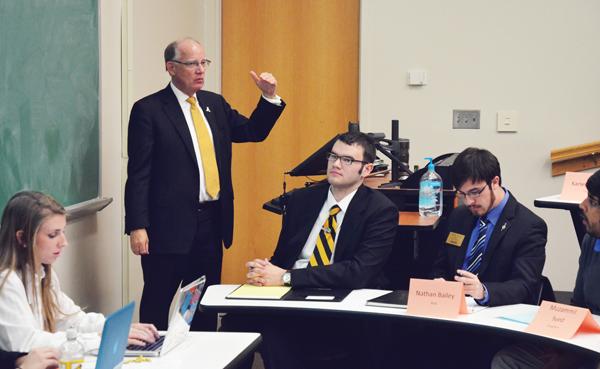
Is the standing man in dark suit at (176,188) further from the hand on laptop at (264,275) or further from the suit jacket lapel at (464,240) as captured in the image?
the suit jacket lapel at (464,240)

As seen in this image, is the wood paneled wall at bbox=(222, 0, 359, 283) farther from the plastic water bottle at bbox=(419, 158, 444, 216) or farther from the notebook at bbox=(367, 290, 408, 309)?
the notebook at bbox=(367, 290, 408, 309)

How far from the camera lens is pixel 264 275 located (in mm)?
3574

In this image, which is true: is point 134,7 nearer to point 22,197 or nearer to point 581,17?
point 22,197

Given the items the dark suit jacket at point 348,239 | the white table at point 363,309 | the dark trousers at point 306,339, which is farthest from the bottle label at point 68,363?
the dark suit jacket at point 348,239

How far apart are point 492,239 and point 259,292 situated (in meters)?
0.93

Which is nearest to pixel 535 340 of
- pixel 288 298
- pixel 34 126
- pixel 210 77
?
pixel 288 298

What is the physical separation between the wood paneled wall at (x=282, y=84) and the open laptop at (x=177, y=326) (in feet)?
12.2

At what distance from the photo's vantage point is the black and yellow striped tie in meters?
3.78

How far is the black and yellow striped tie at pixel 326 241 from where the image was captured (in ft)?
12.4

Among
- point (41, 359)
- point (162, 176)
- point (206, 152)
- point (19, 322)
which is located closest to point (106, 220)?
point (162, 176)

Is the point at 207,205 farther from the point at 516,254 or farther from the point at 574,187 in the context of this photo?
the point at 574,187

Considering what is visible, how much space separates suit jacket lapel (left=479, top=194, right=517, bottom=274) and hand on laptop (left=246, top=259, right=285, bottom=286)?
798 millimetres

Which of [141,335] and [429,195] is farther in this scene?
[429,195]

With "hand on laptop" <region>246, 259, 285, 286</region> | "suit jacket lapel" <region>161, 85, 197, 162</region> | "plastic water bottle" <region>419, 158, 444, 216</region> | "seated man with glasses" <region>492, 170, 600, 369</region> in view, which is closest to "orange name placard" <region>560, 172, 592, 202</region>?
"plastic water bottle" <region>419, 158, 444, 216</region>
